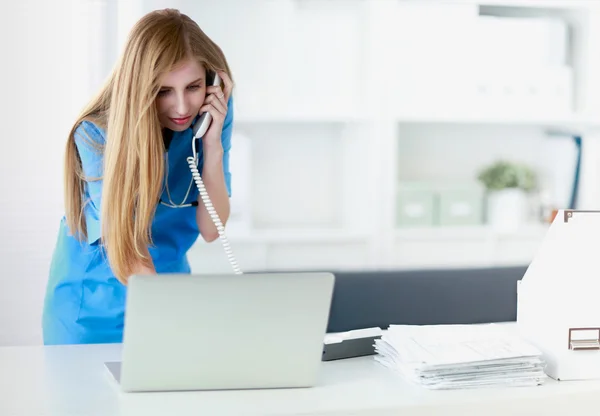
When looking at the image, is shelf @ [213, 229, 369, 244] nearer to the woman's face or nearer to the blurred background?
the blurred background

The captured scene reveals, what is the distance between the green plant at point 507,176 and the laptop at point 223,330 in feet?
7.36

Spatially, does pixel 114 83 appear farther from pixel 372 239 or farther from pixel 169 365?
pixel 372 239

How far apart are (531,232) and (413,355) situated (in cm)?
207

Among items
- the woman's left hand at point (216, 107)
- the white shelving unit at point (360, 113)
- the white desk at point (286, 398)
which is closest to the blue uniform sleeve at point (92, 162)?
the woman's left hand at point (216, 107)

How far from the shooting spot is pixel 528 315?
61.8 inches

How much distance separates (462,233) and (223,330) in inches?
84.6

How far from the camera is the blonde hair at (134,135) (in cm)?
171

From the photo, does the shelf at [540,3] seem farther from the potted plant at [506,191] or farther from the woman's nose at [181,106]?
the woman's nose at [181,106]

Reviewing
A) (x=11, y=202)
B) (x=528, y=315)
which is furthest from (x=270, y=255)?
(x=528, y=315)

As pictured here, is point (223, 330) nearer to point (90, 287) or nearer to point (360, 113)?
point (90, 287)

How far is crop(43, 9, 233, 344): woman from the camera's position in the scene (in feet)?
5.69

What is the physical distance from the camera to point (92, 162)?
1.78 metres

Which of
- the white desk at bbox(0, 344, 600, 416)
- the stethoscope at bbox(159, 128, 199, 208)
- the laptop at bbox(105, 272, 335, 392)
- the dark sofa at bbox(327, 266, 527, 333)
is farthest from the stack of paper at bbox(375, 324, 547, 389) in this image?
the dark sofa at bbox(327, 266, 527, 333)

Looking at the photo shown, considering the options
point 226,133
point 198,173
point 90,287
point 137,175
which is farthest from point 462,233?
point 137,175
